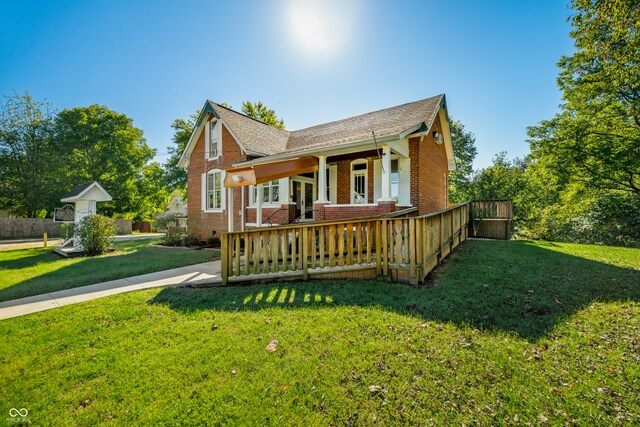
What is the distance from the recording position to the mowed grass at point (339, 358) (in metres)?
2.48

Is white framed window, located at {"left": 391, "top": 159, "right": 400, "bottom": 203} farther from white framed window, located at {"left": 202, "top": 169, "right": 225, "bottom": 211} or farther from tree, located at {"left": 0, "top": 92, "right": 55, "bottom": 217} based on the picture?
tree, located at {"left": 0, "top": 92, "right": 55, "bottom": 217}

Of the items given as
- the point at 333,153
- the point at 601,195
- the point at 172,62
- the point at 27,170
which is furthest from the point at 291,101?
the point at 27,170

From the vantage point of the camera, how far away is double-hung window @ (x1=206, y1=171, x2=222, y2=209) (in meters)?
15.9

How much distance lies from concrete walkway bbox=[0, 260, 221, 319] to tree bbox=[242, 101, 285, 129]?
24974mm

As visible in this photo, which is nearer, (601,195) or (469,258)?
(469,258)

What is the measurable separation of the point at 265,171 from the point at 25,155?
1411 inches

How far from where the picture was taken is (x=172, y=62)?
1276 cm

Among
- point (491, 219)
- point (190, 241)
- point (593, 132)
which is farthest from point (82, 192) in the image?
point (593, 132)

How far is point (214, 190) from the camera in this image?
52.7ft

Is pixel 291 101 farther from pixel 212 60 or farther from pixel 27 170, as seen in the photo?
pixel 27 170

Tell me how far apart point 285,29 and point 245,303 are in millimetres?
10957

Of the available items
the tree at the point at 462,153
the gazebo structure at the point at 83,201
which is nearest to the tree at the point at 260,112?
the gazebo structure at the point at 83,201

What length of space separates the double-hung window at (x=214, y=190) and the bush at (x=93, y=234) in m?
5.17

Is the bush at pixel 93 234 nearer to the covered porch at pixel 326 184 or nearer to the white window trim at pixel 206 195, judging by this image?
the white window trim at pixel 206 195
